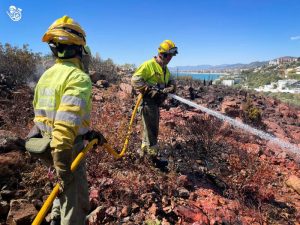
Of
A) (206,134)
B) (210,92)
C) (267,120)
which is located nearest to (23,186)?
(206,134)

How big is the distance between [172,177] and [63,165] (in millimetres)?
2822

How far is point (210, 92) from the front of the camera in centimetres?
1380

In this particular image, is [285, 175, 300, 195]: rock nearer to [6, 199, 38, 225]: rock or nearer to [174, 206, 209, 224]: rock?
[174, 206, 209, 224]: rock

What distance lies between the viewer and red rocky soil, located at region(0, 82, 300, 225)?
4055mm

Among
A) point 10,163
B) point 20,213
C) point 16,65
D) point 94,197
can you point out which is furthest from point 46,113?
point 16,65

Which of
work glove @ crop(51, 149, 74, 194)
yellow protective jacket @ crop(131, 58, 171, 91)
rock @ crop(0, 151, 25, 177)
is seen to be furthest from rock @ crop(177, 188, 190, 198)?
work glove @ crop(51, 149, 74, 194)

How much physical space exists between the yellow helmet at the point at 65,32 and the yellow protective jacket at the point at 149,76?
107 inches

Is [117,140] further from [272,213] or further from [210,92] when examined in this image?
[210,92]

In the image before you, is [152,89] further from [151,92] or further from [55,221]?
[55,221]

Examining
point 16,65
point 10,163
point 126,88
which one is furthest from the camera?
point 126,88

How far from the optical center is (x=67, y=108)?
248 centimetres

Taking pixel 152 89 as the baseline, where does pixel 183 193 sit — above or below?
below

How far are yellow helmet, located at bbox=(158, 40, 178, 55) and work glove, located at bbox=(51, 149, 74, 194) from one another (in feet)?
11.0

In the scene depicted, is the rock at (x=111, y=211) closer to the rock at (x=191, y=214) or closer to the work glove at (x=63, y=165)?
the rock at (x=191, y=214)
